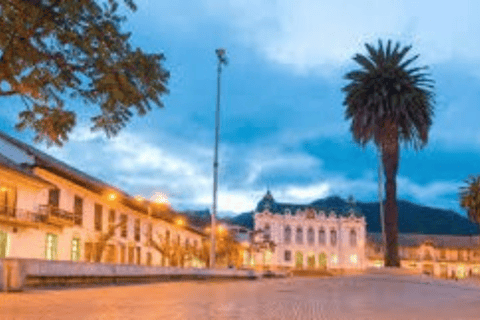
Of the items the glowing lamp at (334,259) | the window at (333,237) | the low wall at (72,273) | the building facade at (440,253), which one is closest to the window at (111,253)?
the low wall at (72,273)

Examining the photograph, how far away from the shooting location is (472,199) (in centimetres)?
7638

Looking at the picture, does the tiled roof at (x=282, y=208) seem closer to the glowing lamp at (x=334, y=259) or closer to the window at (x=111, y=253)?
the glowing lamp at (x=334, y=259)

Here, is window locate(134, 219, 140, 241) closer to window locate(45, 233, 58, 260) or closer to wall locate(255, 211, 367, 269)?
window locate(45, 233, 58, 260)

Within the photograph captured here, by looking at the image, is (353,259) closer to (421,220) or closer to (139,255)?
(139,255)

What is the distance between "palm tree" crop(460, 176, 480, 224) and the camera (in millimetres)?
75875

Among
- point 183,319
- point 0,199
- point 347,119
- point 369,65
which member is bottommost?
point 183,319

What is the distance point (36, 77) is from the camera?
10641 millimetres

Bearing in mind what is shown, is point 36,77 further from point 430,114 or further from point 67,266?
point 430,114

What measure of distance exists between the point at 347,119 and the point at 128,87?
1432 inches

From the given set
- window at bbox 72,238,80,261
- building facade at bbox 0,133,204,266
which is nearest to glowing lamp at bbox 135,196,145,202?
building facade at bbox 0,133,204,266

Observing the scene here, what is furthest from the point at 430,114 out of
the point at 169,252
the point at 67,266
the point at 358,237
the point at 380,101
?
the point at 358,237

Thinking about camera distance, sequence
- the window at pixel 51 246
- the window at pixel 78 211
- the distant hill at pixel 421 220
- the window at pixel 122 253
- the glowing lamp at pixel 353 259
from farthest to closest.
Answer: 1. the distant hill at pixel 421 220
2. the glowing lamp at pixel 353 259
3. the window at pixel 122 253
4. the window at pixel 78 211
5. the window at pixel 51 246

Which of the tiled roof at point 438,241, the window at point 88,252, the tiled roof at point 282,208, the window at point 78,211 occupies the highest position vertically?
the tiled roof at point 282,208

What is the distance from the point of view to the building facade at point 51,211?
35281mm
